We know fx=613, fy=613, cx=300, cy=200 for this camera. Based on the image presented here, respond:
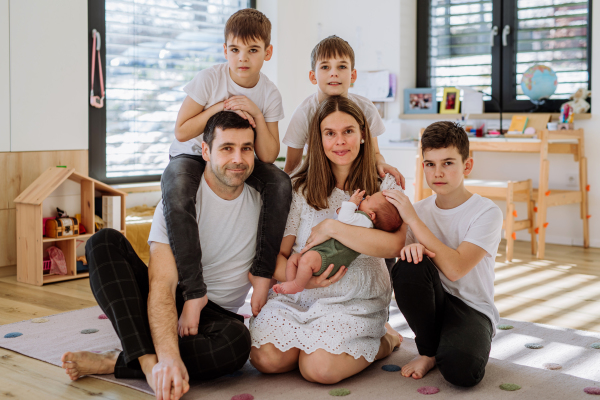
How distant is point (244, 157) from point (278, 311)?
499 millimetres

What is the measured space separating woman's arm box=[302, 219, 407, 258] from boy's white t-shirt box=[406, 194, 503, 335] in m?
0.16

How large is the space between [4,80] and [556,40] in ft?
12.1

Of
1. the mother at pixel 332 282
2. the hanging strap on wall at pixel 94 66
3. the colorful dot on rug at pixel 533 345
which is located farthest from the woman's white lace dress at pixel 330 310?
the hanging strap on wall at pixel 94 66

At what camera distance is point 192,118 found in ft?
7.09

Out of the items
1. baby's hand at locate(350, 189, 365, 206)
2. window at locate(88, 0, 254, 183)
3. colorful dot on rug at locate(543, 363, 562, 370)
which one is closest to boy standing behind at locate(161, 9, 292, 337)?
baby's hand at locate(350, 189, 365, 206)

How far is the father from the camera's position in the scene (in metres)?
1.73

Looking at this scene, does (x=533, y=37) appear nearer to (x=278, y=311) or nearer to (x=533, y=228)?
(x=533, y=228)

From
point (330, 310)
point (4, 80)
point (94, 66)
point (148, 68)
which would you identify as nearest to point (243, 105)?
point (330, 310)

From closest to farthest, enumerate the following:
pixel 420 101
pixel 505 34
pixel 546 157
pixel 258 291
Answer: pixel 258 291
pixel 546 157
pixel 505 34
pixel 420 101

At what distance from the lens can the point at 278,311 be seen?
6.31ft

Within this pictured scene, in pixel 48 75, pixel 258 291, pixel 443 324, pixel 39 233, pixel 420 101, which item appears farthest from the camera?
pixel 420 101

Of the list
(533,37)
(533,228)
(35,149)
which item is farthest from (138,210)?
(533,37)

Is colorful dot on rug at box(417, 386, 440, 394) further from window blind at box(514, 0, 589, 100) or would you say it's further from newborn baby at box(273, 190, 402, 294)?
window blind at box(514, 0, 589, 100)

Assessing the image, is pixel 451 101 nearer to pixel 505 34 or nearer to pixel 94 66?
pixel 505 34
